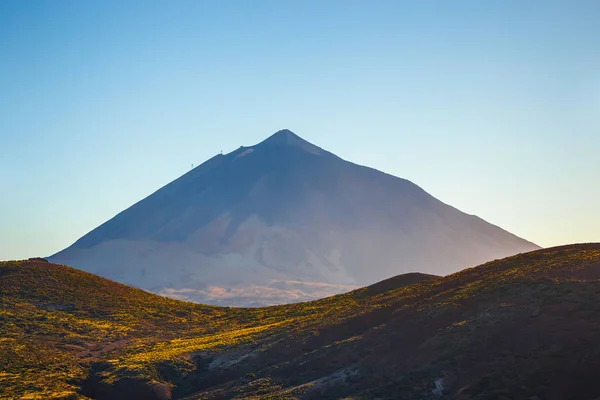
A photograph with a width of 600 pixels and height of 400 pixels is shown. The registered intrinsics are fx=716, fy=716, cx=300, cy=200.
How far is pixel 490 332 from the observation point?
147ft

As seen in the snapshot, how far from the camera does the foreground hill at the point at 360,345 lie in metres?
40.6

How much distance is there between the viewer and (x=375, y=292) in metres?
74.3

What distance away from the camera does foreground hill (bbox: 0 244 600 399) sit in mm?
40625

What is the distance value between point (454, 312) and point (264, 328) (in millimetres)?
21211

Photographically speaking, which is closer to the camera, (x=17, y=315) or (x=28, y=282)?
(x=17, y=315)

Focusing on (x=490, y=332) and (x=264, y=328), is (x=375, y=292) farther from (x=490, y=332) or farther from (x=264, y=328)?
(x=490, y=332)

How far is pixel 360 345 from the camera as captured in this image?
165ft

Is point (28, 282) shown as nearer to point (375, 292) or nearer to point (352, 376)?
point (375, 292)

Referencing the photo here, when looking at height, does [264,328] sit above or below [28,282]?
below

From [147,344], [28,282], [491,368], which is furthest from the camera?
[28,282]

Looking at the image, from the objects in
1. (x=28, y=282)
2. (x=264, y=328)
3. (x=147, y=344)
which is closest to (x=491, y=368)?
(x=264, y=328)

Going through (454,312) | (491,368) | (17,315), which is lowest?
(491,368)

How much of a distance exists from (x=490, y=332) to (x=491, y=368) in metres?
4.53

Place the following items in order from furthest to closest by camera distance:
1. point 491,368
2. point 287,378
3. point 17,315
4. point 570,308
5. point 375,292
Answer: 1. point 375,292
2. point 17,315
3. point 287,378
4. point 570,308
5. point 491,368
